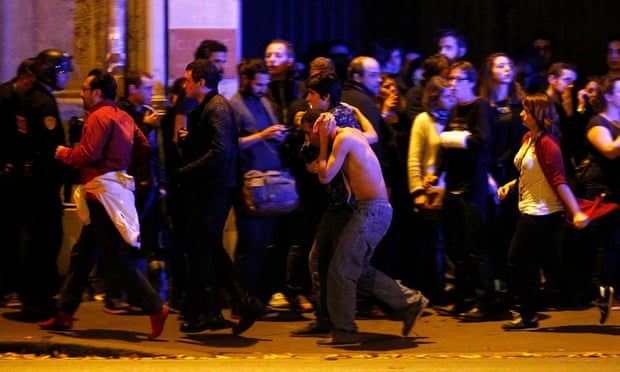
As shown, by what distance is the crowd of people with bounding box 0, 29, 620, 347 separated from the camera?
835 cm

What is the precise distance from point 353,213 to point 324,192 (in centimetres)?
97

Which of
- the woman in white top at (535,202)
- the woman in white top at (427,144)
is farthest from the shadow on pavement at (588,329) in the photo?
the woman in white top at (427,144)

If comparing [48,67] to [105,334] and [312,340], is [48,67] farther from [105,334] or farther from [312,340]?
[312,340]

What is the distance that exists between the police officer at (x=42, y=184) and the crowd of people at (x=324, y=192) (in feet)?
0.05

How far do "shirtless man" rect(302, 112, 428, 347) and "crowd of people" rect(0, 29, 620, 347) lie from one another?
0.01m

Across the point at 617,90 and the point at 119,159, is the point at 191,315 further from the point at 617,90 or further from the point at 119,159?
the point at 617,90

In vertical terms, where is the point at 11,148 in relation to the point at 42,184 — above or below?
above

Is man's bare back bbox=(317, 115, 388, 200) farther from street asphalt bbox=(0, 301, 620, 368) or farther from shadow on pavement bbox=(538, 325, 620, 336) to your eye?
shadow on pavement bbox=(538, 325, 620, 336)

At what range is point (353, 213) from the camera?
8.19 meters

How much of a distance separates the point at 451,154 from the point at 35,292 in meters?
3.34

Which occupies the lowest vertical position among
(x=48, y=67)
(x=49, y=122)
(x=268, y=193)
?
(x=268, y=193)

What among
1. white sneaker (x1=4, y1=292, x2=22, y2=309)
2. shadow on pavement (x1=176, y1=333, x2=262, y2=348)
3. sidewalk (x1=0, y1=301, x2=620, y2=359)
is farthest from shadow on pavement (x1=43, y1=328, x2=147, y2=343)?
white sneaker (x1=4, y1=292, x2=22, y2=309)

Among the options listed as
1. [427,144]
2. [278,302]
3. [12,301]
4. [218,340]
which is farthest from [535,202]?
[12,301]

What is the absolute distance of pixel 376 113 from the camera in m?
9.16
